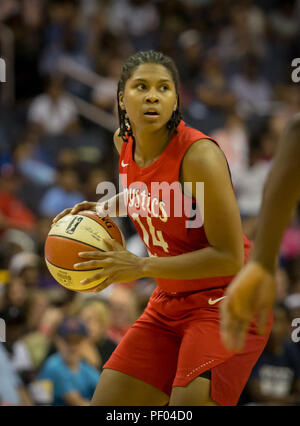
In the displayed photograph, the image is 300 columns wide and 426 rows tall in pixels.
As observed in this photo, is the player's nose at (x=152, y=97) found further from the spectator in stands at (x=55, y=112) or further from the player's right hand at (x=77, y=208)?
the spectator in stands at (x=55, y=112)

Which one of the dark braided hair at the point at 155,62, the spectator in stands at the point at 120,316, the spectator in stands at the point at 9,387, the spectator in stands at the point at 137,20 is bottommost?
the spectator in stands at the point at 9,387

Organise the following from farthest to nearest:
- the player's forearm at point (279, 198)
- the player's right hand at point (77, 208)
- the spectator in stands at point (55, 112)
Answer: the spectator in stands at point (55, 112) < the player's right hand at point (77, 208) < the player's forearm at point (279, 198)

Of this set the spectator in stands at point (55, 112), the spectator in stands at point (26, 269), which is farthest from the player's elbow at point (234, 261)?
the spectator in stands at point (55, 112)

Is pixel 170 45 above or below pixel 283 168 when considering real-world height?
above

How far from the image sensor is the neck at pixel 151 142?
329cm

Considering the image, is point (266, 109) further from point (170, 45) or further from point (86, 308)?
point (86, 308)

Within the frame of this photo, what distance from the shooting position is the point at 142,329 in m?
3.37

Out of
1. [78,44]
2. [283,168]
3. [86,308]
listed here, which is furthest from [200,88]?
[283,168]

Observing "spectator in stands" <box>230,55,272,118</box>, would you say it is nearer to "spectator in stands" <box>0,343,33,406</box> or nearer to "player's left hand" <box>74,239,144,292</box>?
"spectator in stands" <box>0,343,33,406</box>

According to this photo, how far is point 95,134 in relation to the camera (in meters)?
9.14

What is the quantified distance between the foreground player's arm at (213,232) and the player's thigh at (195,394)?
0.46 m

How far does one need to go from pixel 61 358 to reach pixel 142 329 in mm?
2140

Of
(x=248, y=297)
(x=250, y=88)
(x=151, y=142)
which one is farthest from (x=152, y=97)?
(x=250, y=88)

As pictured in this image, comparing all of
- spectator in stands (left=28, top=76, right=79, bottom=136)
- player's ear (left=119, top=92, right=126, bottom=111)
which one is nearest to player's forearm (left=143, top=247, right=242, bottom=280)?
player's ear (left=119, top=92, right=126, bottom=111)
